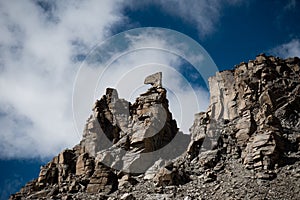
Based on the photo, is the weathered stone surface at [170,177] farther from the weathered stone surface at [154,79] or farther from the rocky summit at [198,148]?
the weathered stone surface at [154,79]

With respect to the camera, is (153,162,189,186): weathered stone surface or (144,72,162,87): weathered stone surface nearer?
(153,162,189,186): weathered stone surface

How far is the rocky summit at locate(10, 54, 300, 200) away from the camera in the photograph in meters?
53.5

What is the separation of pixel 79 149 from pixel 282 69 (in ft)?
176

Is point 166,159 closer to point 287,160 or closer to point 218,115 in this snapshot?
point 218,115

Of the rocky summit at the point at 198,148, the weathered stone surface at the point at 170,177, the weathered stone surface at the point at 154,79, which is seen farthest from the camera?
the weathered stone surface at the point at 154,79

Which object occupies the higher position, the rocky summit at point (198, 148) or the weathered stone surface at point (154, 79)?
the weathered stone surface at point (154, 79)

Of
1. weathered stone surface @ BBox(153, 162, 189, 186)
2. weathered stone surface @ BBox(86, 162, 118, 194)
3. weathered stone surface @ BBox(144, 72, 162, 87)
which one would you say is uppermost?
weathered stone surface @ BBox(144, 72, 162, 87)

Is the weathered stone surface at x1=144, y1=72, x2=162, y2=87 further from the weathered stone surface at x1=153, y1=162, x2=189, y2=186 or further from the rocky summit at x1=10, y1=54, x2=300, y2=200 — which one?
the weathered stone surface at x1=153, y1=162, x2=189, y2=186

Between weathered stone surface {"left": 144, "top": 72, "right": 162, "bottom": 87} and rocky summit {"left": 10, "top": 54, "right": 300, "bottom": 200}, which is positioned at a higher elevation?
weathered stone surface {"left": 144, "top": 72, "right": 162, "bottom": 87}

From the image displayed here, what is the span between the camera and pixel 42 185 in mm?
76375

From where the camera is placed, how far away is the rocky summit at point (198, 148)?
175ft

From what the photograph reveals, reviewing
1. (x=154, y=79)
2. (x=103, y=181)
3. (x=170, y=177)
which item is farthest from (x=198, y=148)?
(x=154, y=79)

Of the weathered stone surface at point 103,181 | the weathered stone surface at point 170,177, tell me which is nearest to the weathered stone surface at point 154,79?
the weathered stone surface at point 103,181

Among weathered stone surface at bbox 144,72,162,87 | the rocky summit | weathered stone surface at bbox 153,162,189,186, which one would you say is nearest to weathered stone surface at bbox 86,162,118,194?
the rocky summit
